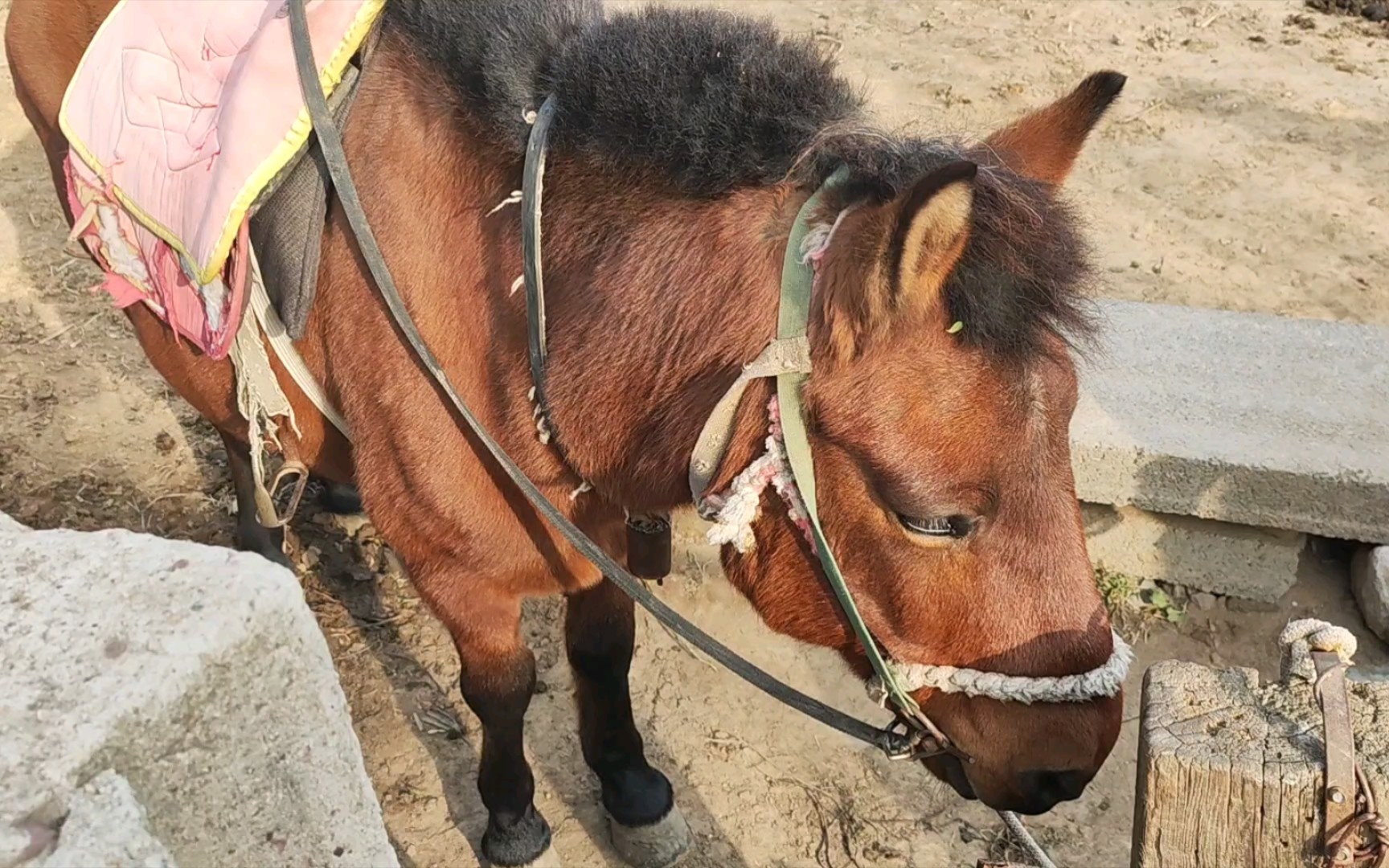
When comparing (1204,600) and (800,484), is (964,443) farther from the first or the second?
(1204,600)

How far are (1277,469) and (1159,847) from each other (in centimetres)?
230

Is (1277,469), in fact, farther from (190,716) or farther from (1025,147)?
(190,716)

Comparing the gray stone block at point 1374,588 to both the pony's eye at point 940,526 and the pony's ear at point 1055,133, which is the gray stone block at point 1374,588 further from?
the pony's eye at point 940,526

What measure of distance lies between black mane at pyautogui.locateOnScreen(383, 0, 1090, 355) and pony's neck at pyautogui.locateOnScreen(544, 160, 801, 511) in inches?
2.2

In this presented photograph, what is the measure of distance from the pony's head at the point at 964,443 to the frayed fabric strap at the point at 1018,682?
12 mm

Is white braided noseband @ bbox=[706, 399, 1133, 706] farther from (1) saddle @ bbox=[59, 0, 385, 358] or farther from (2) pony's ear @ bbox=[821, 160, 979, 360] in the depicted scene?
(1) saddle @ bbox=[59, 0, 385, 358]

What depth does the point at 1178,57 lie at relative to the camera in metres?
6.59

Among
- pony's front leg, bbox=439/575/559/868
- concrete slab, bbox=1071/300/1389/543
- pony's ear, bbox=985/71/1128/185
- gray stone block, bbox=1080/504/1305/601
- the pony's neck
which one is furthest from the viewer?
gray stone block, bbox=1080/504/1305/601

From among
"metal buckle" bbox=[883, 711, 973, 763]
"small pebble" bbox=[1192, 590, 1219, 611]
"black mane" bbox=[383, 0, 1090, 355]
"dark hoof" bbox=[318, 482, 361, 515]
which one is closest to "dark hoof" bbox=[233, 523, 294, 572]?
"dark hoof" bbox=[318, 482, 361, 515]

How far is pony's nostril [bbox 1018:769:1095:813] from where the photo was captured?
1613 mm

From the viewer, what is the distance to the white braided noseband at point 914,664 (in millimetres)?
1515

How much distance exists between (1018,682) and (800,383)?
552mm

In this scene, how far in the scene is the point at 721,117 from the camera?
1.62m

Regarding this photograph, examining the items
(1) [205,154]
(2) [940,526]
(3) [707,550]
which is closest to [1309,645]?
(2) [940,526]
